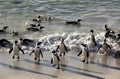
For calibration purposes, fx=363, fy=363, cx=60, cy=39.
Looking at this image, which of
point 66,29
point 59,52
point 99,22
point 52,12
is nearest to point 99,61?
point 59,52

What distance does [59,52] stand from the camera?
18.3m

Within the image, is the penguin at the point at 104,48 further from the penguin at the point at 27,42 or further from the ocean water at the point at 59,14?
the penguin at the point at 27,42

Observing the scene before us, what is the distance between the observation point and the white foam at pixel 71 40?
19339 millimetres

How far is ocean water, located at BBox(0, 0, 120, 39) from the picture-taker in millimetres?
23016

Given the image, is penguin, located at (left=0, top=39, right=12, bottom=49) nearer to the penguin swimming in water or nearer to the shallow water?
the shallow water

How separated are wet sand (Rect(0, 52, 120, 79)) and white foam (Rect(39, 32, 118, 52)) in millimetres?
1121

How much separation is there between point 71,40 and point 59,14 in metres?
6.46

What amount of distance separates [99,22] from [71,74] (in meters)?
9.35

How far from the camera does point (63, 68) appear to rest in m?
16.6

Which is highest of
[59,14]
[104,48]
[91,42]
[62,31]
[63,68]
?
[59,14]

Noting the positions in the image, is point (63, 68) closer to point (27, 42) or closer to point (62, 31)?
point (27, 42)

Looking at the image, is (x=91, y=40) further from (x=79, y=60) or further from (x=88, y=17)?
(x=88, y=17)

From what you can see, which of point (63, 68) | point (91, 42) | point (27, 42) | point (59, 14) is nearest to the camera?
point (63, 68)

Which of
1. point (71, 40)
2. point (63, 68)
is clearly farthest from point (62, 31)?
point (63, 68)
